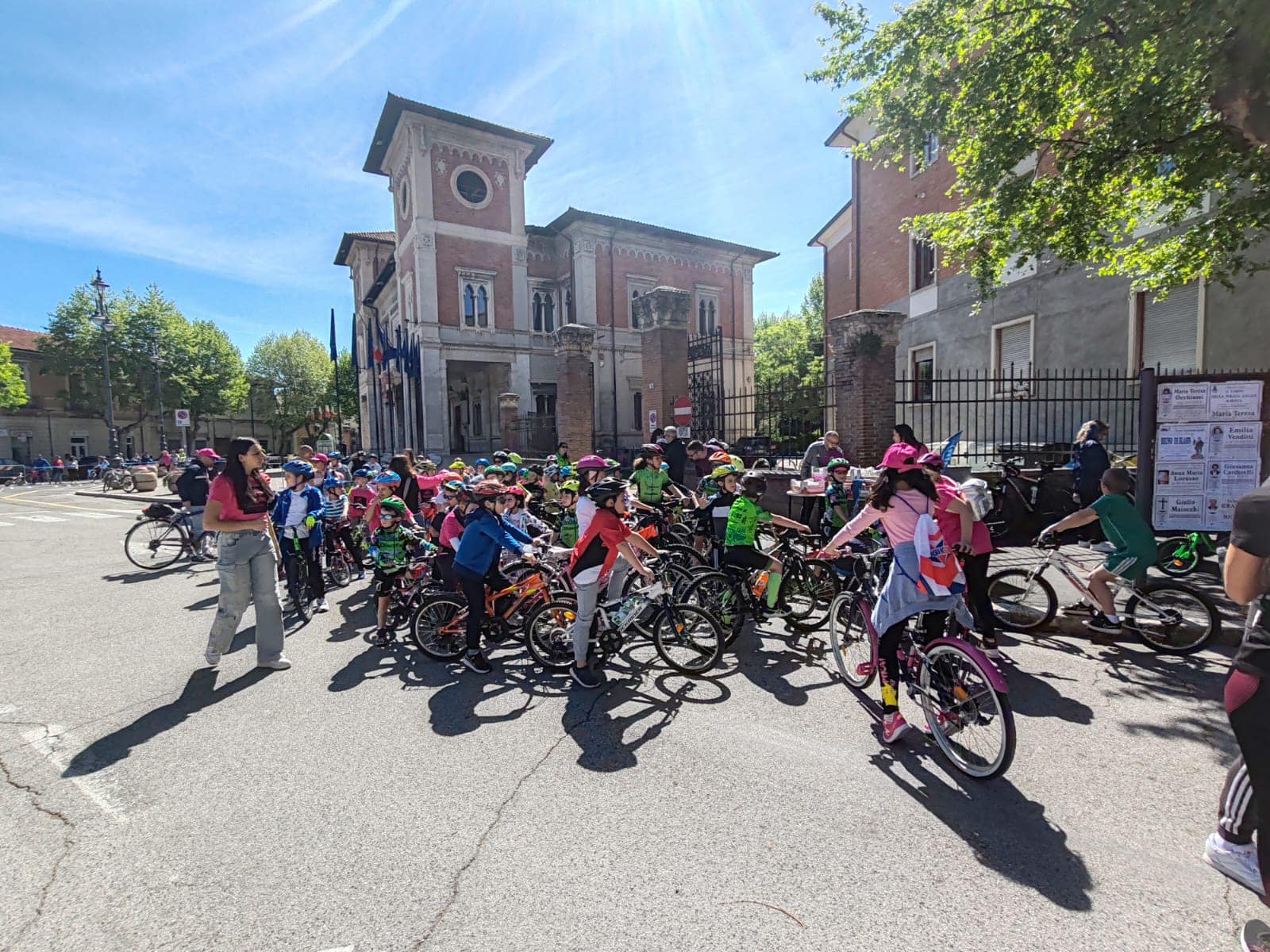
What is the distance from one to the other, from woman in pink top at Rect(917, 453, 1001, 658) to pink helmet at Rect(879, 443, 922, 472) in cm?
63

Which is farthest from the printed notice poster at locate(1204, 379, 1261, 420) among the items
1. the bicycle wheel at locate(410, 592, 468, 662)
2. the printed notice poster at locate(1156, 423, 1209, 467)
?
the bicycle wheel at locate(410, 592, 468, 662)

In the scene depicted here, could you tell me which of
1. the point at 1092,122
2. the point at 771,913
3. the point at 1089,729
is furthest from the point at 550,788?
the point at 1092,122

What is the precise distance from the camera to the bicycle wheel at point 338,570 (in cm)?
863

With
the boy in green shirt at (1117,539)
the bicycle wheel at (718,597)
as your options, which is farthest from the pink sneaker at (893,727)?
the boy in green shirt at (1117,539)

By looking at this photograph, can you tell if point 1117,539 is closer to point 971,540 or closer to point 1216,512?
point 971,540

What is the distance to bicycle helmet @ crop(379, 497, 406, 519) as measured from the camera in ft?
20.1

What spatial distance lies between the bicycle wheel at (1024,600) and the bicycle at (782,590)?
1564 mm

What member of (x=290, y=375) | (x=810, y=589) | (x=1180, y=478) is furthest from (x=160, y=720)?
(x=290, y=375)

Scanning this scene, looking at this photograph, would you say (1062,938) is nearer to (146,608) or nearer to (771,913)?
(771,913)

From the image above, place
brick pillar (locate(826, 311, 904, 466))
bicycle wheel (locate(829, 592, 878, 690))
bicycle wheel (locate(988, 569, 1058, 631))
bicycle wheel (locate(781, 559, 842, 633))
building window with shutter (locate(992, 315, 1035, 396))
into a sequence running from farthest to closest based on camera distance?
building window with shutter (locate(992, 315, 1035, 396)) < brick pillar (locate(826, 311, 904, 466)) < bicycle wheel (locate(781, 559, 842, 633)) < bicycle wheel (locate(988, 569, 1058, 631)) < bicycle wheel (locate(829, 592, 878, 690))

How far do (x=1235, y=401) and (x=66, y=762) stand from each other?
1096cm

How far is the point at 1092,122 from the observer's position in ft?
30.2

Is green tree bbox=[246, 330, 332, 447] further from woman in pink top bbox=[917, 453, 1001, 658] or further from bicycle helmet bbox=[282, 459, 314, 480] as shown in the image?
woman in pink top bbox=[917, 453, 1001, 658]

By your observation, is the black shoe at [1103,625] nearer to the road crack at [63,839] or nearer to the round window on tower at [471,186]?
the road crack at [63,839]
